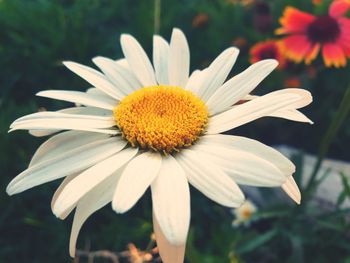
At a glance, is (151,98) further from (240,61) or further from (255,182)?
(240,61)

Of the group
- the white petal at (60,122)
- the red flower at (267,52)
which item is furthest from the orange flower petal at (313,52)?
the white petal at (60,122)

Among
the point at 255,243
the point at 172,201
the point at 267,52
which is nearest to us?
the point at 172,201

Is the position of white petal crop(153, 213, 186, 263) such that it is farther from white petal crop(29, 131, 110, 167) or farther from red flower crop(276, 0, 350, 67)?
red flower crop(276, 0, 350, 67)

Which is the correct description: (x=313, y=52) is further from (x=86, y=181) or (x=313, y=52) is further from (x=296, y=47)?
(x=86, y=181)

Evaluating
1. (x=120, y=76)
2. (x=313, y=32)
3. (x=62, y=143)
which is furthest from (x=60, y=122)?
(x=313, y=32)

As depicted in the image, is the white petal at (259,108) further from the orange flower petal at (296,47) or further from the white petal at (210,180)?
the orange flower petal at (296,47)

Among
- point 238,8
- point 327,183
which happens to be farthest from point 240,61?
point 327,183

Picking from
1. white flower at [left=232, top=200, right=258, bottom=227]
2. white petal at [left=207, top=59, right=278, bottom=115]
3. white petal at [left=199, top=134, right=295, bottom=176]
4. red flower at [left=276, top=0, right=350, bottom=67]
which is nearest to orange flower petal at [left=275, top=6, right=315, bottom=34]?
red flower at [left=276, top=0, right=350, bottom=67]
